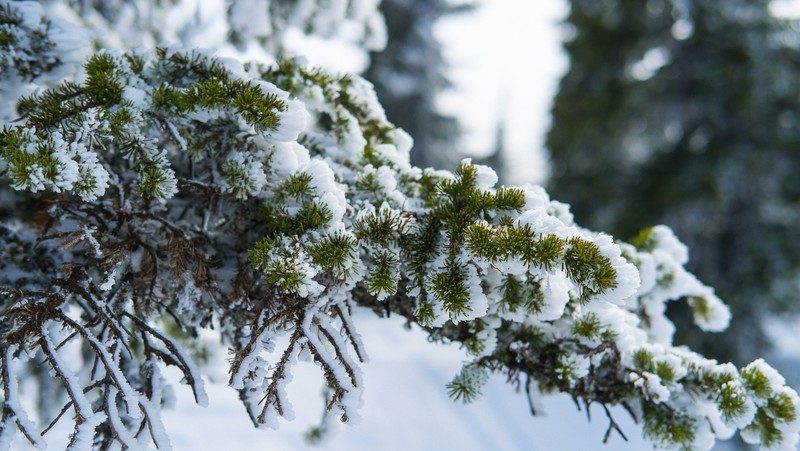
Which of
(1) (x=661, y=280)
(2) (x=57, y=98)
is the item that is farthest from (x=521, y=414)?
(2) (x=57, y=98)

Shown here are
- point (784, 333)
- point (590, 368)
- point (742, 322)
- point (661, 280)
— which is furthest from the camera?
point (784, 333)

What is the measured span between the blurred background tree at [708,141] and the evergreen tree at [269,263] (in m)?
6.54

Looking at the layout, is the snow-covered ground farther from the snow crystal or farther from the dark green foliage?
the snow crystal

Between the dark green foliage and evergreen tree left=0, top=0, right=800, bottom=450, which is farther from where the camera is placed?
the dark green foliage

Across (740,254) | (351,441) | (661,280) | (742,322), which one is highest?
(740,254)

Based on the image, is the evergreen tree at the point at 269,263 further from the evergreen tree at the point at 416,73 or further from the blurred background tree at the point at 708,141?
the evergreen tree at the point at 416,73

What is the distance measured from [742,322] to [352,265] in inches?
316

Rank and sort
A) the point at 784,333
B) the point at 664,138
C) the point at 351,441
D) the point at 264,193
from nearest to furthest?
the point at 264,193 < the point at 351,441 < the point at 664,138 < the point at 784,333

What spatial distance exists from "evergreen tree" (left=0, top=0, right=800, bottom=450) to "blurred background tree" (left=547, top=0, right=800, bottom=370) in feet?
21.5

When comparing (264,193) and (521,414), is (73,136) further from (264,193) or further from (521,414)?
(521,414)

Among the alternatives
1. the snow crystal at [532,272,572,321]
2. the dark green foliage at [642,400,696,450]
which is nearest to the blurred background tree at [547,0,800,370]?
the dark green foliage at [642,400,696,450]

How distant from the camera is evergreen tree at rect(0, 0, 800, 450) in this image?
140 cm

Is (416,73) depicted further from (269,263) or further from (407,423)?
(269,263)

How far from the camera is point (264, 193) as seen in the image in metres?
1.71
